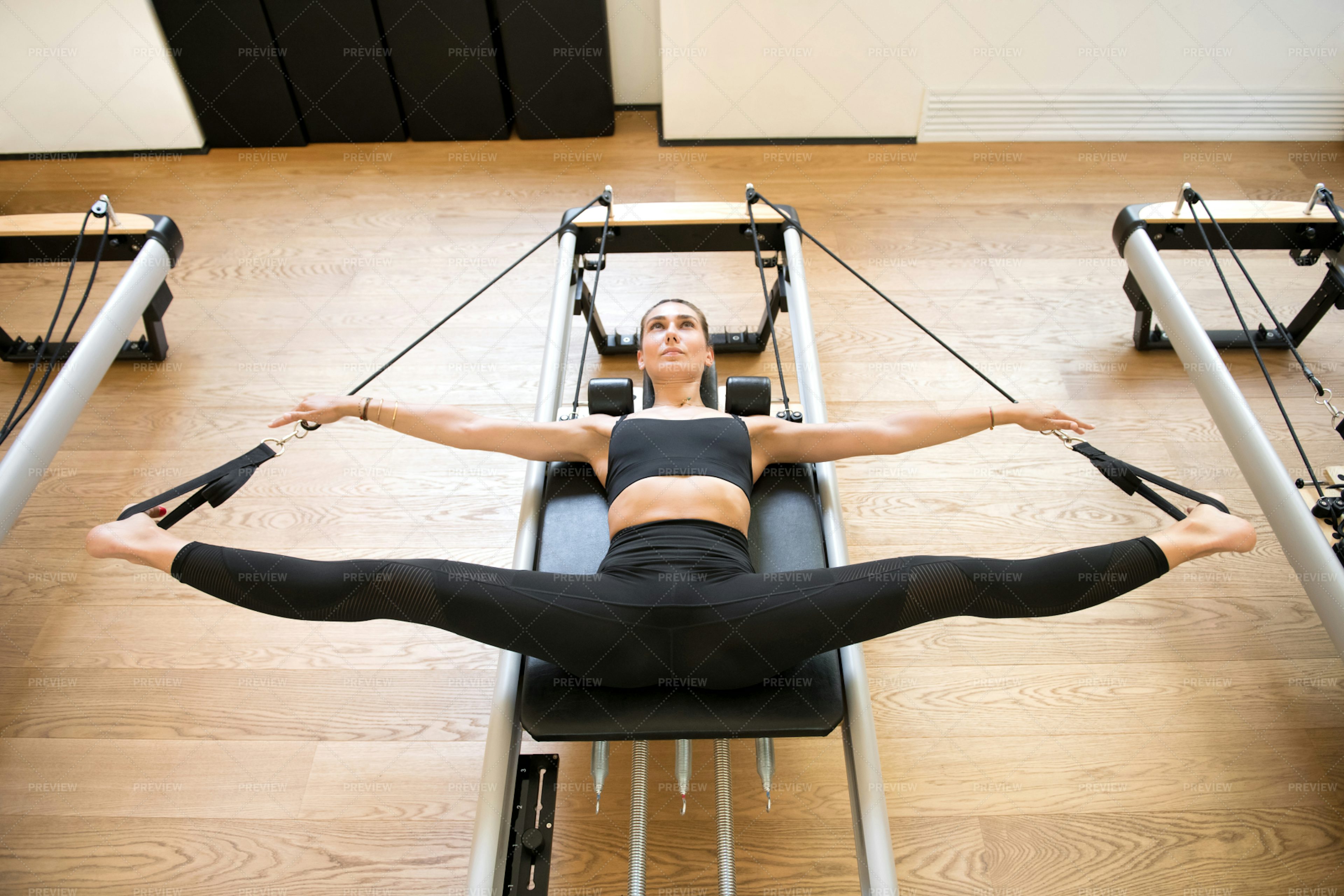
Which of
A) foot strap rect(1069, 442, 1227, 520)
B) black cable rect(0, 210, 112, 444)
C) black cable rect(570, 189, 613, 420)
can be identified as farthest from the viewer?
black cable rect(570, 189, 613, 420)

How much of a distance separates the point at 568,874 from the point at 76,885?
94cm

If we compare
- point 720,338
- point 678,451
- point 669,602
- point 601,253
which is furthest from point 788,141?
point 669,602

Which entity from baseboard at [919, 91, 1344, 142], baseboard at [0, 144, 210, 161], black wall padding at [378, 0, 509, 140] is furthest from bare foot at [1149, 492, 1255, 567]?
baseboard at [0, 144, 210, 161]

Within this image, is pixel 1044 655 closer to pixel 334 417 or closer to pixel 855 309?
pixel 855 309

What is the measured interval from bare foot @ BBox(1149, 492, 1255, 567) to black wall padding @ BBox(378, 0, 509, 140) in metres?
2.86

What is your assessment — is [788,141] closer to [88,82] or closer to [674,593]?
[674,593]

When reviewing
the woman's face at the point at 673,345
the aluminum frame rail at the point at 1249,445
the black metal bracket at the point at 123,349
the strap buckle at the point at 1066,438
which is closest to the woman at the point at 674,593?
the strap buckle at the point at 1066,438

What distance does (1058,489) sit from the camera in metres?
2.17

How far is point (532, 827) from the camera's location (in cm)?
136

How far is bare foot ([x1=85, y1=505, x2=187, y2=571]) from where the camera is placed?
1.36m

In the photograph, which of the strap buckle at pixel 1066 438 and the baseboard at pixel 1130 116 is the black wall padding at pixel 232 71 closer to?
the baseboard at pixel 1130 116

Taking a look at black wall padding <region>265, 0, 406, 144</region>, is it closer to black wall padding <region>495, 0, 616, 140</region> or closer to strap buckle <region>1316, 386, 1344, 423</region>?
black wall padding <region>495, 0, 616, 140</region>

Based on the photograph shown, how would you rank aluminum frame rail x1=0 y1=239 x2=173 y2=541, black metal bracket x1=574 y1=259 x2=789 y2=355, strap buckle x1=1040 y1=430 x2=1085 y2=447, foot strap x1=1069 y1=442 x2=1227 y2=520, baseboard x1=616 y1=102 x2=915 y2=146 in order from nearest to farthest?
foot strap x1=1069 y1=442 x2=1227 y2=520
strap buckle x1=1040 y1=430 x2=1085 y2=447
aluminum frame rail x1=0 y1=239 x2=173 y2=541
black metal bracket x1=574 y1=259 x2=789 y2=355
baseboard x1=616 y1=102 x2=915 y2=146

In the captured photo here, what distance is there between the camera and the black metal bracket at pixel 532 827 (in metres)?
1.32
